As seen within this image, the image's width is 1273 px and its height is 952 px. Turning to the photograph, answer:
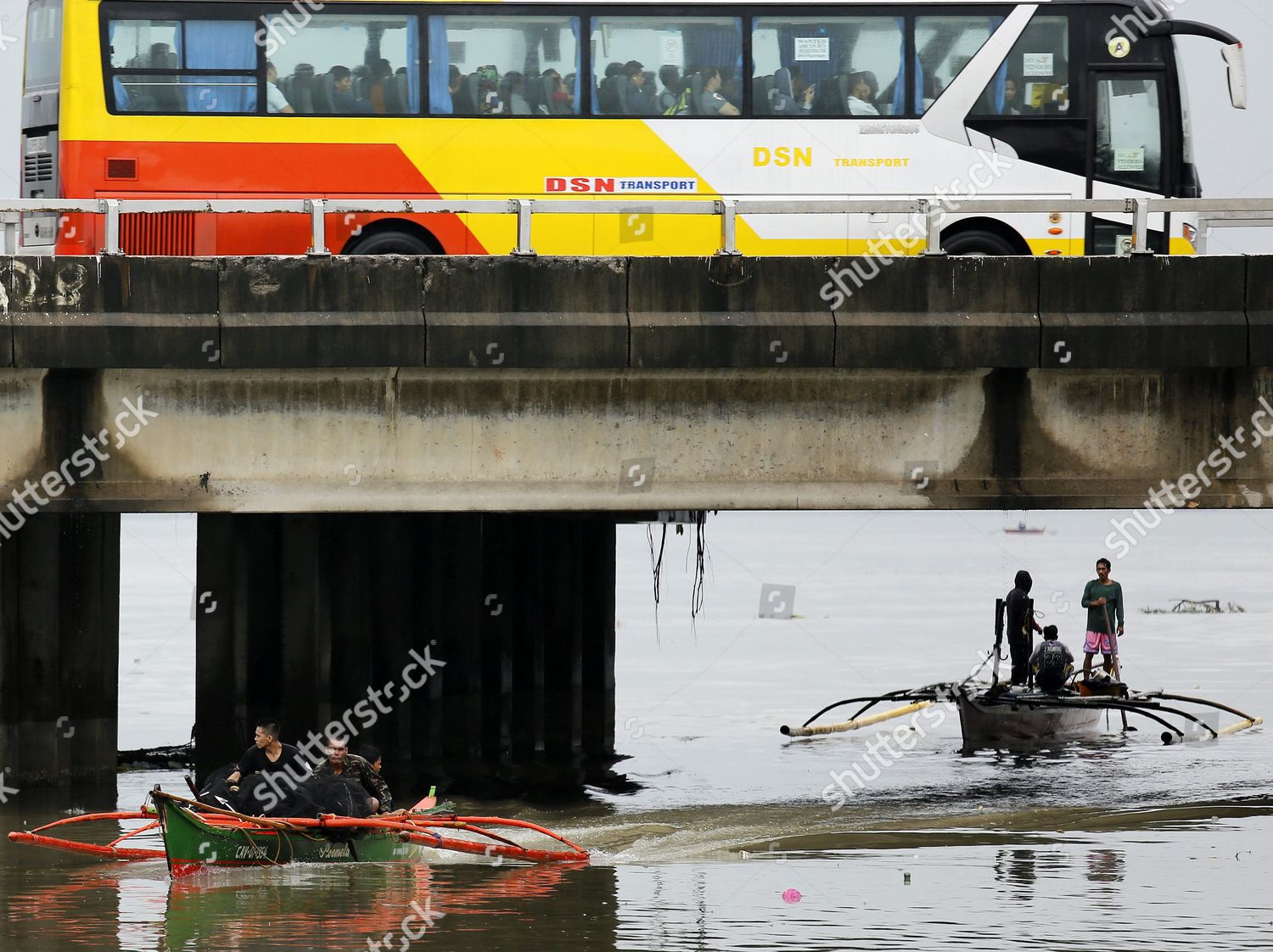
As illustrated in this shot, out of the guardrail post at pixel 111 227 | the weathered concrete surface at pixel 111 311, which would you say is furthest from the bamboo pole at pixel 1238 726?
the guardrail post at pixel 111 227

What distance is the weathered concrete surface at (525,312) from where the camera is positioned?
15.0 meters

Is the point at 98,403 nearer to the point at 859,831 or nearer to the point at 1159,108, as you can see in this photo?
the point at 859,831

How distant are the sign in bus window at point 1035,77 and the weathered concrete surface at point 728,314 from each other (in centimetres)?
441

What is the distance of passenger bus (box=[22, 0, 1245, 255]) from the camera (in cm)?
1822

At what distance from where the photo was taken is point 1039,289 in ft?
Result: 49.9

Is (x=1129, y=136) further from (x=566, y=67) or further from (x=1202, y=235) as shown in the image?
(x=566, y=67)

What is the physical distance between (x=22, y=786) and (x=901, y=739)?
13429 millimetres

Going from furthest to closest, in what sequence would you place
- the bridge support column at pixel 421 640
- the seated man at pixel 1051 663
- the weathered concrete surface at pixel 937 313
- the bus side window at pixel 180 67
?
the seated man at pixel 1051 663
the bridge support column at pixel 421 640
the bus side window at pixel 180 67
the weathered concrete surface at pixel 937 313

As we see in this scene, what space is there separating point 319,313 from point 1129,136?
29.1 ft

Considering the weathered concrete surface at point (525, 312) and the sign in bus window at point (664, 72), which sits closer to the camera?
the weathered concrete surface at point (525, 312)

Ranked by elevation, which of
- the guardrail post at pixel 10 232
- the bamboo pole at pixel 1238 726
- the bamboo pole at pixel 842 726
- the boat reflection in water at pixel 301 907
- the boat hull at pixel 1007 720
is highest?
the guardrail post at pixel 10 232

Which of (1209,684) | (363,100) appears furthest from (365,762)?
(1209,684)

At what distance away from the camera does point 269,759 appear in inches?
611

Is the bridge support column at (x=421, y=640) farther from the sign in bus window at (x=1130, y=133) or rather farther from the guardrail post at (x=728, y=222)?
the sign in bus window at (x=1130, y=133)
